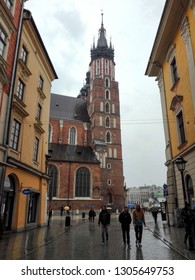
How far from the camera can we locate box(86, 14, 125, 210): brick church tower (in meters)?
46.8

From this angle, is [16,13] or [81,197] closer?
[16,13]

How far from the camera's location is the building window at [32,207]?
16.0 m

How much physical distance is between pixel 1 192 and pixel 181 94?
12.4 metres

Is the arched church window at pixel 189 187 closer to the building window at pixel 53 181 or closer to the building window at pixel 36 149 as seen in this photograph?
the building window at pixel 36 149

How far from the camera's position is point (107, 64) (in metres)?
60.8

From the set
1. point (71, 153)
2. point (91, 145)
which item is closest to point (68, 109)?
point (91, 145)

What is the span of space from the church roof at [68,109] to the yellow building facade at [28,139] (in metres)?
33.0

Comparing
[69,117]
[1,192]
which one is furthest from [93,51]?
[1,192]

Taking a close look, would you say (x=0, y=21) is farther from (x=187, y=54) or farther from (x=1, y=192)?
(x=187, y=54)

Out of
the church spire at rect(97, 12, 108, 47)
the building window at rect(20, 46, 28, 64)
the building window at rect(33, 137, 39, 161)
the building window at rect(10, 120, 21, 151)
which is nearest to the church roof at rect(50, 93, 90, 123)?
the church spire at rect(97, 12, 108, 47)

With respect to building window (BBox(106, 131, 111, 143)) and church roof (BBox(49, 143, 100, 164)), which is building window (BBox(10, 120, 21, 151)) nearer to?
church roof (BBox(49, 143, 100, 164))

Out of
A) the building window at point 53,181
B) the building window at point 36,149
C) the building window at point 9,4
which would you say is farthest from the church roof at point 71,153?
the building window at point 9,4

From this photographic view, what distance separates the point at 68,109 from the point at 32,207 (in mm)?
42147

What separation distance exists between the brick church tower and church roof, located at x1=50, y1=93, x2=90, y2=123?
2.05 meters
